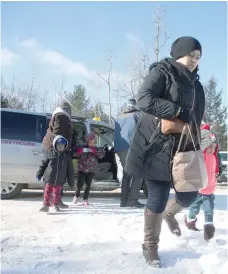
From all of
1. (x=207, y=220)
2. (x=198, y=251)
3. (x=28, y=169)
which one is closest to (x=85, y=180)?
(x=28, y=169)

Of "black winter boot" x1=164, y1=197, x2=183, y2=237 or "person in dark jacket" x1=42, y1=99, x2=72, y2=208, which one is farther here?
"person in dark jacket" x1=42, y1=99, x2=72, y2=208

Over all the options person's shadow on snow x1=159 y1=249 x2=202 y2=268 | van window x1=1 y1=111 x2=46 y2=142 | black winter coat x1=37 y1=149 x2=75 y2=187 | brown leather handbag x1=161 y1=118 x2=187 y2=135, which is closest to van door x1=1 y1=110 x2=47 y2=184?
van window x1=1 y1=111 x2=46 y2=142

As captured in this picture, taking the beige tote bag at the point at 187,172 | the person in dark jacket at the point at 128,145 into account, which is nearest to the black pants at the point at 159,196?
the beige tote bag at the point at 187,172

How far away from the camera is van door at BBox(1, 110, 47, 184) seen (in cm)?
648

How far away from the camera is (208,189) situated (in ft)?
13.0

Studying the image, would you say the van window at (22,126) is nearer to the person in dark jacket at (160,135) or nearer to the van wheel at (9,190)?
the van wheel at (9,190)

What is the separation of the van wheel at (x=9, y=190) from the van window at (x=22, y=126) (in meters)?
0.95

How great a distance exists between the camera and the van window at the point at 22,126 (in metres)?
6.62

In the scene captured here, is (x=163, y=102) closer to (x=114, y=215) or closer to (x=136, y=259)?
(x=136, y=259)

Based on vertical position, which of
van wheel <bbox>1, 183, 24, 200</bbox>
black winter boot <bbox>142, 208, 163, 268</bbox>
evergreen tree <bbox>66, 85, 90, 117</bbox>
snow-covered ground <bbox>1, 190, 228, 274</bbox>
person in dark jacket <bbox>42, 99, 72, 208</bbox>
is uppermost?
evergreen tree <bbox>66, 85, 90, 117</bbox>

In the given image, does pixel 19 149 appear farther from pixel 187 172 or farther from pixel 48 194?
pixel 187 172

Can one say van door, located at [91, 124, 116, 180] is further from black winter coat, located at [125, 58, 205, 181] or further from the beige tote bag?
the beige tote bag

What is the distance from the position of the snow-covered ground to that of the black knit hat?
1.72 metres

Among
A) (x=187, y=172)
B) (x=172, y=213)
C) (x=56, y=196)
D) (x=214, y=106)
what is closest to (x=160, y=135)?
(x=187, y=172)
